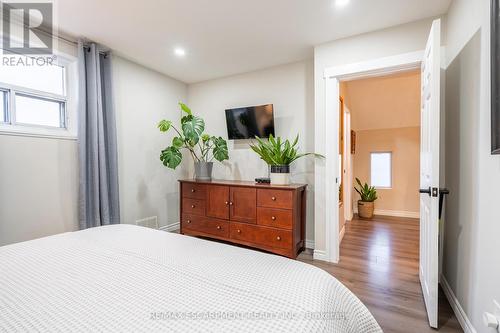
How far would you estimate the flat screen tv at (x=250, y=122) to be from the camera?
308cm

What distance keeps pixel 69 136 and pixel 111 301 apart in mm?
2322

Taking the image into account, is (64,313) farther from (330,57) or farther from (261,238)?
(330,57)

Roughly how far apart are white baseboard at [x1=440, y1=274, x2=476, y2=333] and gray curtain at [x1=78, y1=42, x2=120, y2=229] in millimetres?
3137

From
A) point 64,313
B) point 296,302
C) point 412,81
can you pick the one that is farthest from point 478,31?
point 412,81

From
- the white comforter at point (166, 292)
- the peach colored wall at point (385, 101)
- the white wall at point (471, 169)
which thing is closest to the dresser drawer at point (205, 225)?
the white comforter at point (166, 292)

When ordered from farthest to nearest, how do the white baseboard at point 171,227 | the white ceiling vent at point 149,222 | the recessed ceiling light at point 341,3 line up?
the white baseboard at point 171,227, the white ceiling vent at point 149,222, the recessed ceiling light at point 341,3

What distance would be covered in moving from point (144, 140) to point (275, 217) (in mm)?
2062

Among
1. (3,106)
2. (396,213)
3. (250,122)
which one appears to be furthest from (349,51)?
(396,213)

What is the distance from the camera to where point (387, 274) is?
2225 millimetres

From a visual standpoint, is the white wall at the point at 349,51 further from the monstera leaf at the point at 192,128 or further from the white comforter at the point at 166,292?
the white comforter at the point at 166,292

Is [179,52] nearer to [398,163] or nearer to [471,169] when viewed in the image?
[471,169]

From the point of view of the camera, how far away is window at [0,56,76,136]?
2.07m

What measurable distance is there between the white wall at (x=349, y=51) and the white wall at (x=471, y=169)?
26 centimetres

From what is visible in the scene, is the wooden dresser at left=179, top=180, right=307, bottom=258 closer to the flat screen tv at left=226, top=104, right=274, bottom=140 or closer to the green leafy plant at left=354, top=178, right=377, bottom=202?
the flat screen tv at left=226, top=104, right=274, bottom=140
